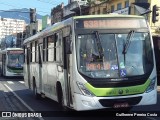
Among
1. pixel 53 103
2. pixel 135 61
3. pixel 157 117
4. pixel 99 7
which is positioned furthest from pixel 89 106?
pixel 99 7

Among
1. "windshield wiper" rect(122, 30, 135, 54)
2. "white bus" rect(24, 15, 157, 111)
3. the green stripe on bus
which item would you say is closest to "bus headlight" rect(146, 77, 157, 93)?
"white bus" rect(24, 15, 157, 111)

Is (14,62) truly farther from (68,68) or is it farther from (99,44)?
(99,44)

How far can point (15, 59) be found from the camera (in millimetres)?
37750

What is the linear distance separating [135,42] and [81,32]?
1442 millimetres

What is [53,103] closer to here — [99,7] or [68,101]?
[68,101]

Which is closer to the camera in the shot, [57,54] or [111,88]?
[111,88]

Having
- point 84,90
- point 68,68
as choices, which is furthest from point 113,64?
point 68,68

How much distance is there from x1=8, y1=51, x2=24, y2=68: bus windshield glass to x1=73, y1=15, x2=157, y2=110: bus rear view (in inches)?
1051

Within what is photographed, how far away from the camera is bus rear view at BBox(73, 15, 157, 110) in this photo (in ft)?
34.9

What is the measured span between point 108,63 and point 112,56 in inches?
8.5

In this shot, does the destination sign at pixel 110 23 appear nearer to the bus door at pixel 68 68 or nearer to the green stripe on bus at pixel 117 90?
the bus door at pixel 68 68

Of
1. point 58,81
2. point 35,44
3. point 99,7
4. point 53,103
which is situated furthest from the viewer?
point 99,7

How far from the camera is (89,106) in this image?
10.5m

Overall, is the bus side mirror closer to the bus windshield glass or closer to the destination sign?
the destination sign
